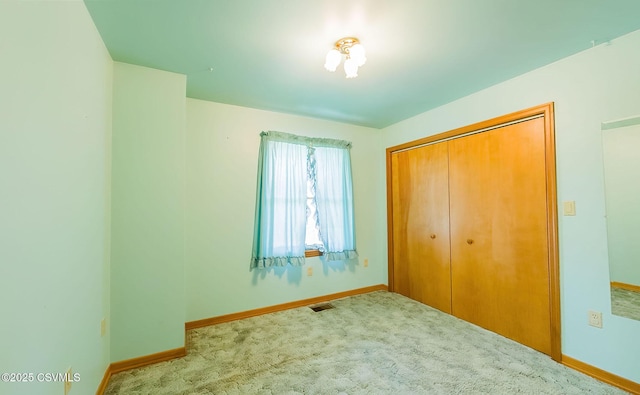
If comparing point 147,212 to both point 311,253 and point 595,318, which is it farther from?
point 595,318

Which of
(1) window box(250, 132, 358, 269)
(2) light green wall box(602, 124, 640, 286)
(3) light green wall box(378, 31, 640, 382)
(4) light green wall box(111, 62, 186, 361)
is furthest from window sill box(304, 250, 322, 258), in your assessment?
(2) light green wall box(602, 124, 640, 286)

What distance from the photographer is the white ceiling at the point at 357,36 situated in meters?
1.53

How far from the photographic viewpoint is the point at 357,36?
1.80m

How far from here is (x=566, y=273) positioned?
206 cm

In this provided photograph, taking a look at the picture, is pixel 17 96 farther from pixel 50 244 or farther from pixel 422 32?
pixel 422 32

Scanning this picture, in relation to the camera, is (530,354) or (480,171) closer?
(530,354)

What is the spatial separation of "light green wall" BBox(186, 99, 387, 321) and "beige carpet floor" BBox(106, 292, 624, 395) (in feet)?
1.10

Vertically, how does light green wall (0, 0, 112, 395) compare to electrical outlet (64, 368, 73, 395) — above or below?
above

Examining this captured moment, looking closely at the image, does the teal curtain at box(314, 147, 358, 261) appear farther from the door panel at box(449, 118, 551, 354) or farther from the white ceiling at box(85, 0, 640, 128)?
the door panel at box(449, 118, 551, 354)

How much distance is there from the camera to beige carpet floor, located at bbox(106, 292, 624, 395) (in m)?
1.77

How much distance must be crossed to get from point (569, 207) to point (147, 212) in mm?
3361

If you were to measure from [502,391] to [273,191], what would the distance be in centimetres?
259

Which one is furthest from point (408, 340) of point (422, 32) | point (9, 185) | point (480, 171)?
point (9, 185)

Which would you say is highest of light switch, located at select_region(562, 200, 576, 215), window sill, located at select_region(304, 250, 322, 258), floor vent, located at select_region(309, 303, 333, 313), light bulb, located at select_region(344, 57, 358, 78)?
light bulb, located at select_region(344, 57, 358, 78)
